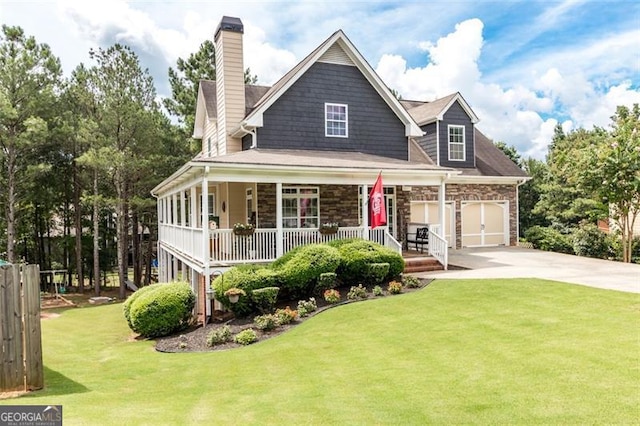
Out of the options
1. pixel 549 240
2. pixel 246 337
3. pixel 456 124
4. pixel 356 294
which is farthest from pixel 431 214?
pixel 246 337

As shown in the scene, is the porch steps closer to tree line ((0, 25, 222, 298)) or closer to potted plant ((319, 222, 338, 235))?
potted plant ((319, 222, 338, 235))

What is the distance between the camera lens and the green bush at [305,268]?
11.8 metres

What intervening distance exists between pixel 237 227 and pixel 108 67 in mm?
15908

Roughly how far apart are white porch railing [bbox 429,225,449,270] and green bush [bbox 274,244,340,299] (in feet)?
15.4

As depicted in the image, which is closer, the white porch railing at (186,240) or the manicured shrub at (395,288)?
the manicured shrub at (395,288)

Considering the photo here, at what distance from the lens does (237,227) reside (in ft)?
42.4

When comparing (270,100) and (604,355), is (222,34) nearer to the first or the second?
(270,100)

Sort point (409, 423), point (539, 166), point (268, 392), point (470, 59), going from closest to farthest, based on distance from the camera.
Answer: point (409, 423)
point (268, 392)
point (470, 59)
point (539, 166)

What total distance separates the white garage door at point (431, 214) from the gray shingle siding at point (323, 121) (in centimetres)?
369

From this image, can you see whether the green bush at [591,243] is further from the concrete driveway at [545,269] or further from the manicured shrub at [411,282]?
the manicured shrub at [411,282]

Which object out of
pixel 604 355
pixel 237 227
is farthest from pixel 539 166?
pixel 604 355

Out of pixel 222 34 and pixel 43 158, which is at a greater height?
pixel 222 34

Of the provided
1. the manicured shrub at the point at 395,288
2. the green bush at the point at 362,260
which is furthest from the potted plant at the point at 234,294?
the manicured shrub at the point at 395,288

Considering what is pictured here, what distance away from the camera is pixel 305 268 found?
39.0 feet
